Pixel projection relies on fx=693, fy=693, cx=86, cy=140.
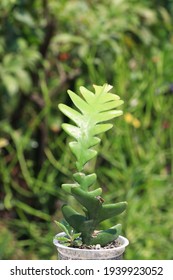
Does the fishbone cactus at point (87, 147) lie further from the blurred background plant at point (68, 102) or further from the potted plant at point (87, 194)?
the blurred background plant at point (68, 102)

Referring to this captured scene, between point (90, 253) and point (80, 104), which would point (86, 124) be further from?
point (90, 253)

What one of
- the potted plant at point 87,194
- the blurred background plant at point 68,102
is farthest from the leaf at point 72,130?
the blurred background plant at point 68,102

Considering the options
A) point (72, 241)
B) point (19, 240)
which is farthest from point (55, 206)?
point (72, 241)

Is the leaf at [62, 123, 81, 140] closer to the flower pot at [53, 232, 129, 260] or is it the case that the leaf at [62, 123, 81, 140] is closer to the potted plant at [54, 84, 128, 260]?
the potted plant at [54, 84, 128, 260]

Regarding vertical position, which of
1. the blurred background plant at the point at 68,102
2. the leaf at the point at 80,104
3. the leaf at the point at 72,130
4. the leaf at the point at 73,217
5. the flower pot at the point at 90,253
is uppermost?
the blurred background plant at the point at 68,102

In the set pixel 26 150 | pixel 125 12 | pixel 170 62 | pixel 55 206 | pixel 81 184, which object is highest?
pixel 125 12

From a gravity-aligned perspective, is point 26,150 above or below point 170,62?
below
